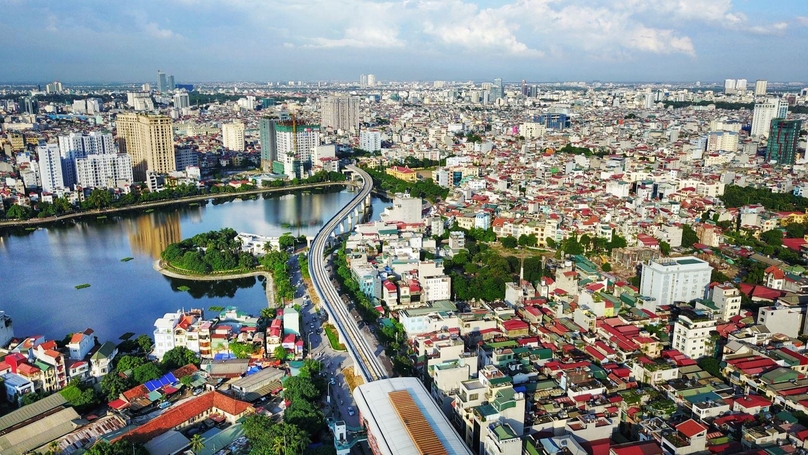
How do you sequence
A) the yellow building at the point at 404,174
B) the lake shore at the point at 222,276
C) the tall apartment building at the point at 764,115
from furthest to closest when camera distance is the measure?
the tall apartment building at the point at 764,115 → the yellow building at the point at 404,174 → the lake shore at the point at 222,276

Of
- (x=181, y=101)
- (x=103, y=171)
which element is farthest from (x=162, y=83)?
(x=103, y=171)

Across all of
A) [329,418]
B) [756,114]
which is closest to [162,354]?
[329,418]

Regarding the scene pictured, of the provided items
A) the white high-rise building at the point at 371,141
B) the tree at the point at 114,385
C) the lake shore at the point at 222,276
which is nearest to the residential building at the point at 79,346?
the tree at the point at 114,385

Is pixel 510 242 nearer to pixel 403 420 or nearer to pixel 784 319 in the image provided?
pixel 784 319

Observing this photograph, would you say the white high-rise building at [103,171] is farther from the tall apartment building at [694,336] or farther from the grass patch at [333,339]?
the tall apartment building at [694,336]

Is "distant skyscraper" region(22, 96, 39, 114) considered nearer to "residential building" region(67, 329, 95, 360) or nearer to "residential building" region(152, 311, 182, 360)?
"residential building" region(67, 329, 95, 360)

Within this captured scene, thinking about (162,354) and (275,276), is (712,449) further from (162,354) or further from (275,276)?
(275,276)

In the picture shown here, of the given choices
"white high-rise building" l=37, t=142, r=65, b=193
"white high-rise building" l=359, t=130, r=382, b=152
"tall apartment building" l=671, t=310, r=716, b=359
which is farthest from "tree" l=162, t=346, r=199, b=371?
"white high-rise building" l=359, t=130, r=382, b=152
